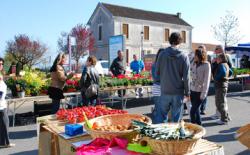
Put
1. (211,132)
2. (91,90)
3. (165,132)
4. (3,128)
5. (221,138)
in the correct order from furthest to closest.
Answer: (91,90) < (211,132) < (221,138) < (3,128) < (165,132)

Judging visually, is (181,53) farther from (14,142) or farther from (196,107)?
(14,142)

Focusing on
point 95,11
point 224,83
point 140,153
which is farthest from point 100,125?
point 95,11

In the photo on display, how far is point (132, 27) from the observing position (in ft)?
105

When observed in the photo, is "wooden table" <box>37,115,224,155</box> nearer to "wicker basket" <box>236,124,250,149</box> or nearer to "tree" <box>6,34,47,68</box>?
"wicker basket" <box>236,124,250,149</box>

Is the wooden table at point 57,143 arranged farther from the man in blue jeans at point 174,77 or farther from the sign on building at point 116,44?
the sign on building at point 116,44

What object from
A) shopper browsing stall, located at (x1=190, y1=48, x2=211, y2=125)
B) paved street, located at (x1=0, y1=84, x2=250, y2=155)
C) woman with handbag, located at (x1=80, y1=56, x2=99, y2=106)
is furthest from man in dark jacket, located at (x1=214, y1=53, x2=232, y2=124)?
woman with handbag, located at (x1=80, y1=56, x2=99, y2=106)

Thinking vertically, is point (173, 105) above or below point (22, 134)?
above

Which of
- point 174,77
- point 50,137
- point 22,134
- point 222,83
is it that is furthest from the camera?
point 222,83

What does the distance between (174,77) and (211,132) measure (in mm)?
2467

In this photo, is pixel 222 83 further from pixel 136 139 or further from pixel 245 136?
pixel 136 139

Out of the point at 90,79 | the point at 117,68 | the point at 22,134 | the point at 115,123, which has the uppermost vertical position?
the point at 117,68

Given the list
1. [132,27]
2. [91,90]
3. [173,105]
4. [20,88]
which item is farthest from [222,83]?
[132,27]

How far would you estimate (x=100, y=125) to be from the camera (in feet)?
9.41

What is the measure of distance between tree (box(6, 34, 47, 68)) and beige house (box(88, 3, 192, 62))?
688 centimetres
